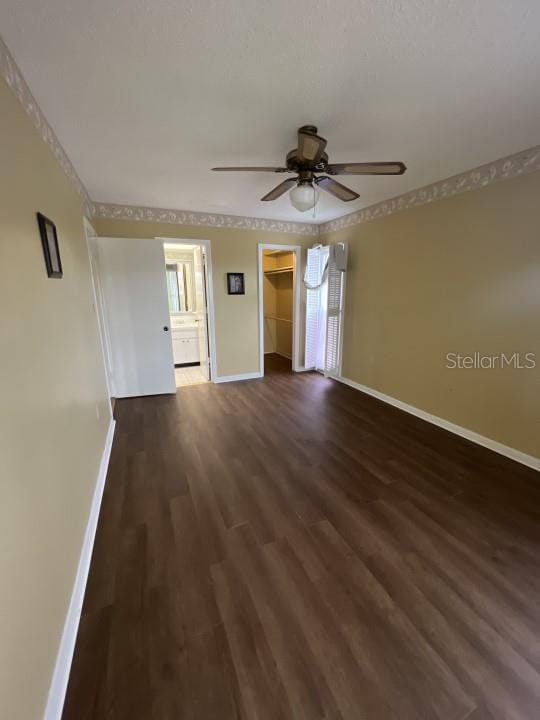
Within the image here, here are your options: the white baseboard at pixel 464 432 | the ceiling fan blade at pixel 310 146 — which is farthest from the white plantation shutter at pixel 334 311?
the ceiling fan blade at pixel 310 146

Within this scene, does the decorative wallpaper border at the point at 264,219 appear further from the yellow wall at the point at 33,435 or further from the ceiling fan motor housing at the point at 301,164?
the ceiling fan motor housing at the point at 301,164

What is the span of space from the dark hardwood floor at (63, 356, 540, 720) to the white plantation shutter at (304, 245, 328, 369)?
2.32 m

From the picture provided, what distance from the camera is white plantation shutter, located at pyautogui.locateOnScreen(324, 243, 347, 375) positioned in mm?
4118

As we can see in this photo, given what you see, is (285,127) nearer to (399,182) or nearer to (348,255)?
(399,182)

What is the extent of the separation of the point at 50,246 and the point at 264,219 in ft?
10.8

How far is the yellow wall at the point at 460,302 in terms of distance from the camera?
2.33 m

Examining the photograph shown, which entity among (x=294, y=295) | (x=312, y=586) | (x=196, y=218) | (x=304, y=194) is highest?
(x=196, y=218)

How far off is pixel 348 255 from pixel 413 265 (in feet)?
3.66

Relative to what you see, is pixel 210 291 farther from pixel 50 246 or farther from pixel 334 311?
pixel 50 246

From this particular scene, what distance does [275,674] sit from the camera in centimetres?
112

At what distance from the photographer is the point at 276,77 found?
4.68ft

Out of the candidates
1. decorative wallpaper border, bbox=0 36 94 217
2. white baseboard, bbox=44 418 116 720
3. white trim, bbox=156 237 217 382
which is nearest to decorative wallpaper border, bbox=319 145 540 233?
white trim, bbox=156 237 217 382

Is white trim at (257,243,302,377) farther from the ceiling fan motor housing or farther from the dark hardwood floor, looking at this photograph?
the ceiling fan motor housing

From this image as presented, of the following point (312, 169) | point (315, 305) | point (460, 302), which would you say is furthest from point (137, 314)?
point (460, 302)
